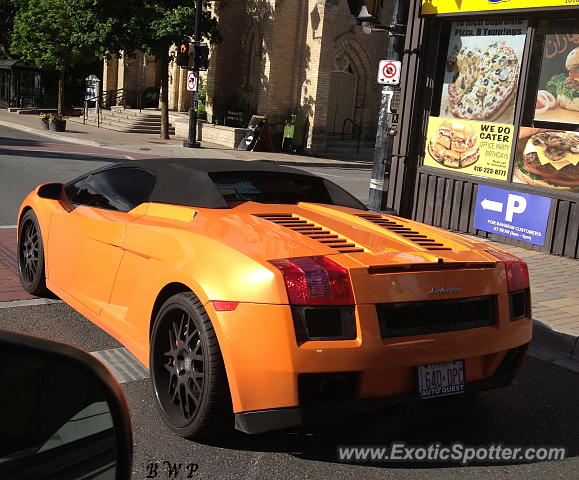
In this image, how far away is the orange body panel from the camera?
3.21m

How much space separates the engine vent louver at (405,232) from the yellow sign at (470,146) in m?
6.22

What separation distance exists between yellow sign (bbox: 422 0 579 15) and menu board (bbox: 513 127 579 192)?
5.61 feet

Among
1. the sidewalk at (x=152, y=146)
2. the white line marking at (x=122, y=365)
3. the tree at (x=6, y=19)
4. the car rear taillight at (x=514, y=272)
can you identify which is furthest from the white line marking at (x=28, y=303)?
the tree at (x=6, y=19)

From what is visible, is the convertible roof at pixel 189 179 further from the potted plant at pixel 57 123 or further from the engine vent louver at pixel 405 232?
the potted plant at pixel 57 123

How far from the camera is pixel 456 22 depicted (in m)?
11.1

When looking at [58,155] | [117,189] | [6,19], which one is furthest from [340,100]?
[117,189]

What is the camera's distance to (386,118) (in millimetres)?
9039

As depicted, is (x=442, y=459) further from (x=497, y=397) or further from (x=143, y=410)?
(x=143, y=410)

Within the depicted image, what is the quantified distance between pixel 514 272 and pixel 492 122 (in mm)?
7167

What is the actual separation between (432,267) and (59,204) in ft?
10.2

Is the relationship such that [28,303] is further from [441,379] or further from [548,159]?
[548,159]

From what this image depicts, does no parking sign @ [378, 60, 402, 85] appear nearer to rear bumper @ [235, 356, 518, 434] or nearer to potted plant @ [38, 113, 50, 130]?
rear bumper @ [235, 356, 518, 434]

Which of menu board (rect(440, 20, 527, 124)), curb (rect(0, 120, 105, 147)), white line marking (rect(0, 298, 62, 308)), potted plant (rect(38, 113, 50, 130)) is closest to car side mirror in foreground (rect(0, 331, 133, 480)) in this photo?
white line marking (rect(0, 298, 62, 308))

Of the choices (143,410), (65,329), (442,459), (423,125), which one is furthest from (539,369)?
(423,125)
